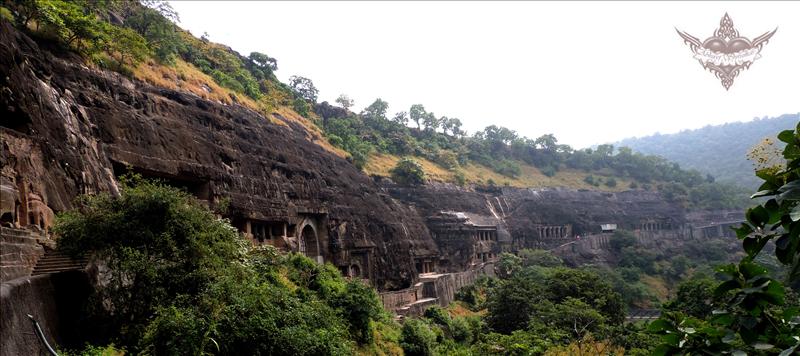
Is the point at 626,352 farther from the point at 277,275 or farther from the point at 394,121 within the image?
the point at 394,121

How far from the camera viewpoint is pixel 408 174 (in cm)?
5022

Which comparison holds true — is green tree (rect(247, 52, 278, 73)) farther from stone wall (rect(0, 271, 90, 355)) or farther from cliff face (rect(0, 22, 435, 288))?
stone wall (rect(0, 271, 90, 355))

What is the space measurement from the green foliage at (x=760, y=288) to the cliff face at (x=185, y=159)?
Result: 40.9 ft

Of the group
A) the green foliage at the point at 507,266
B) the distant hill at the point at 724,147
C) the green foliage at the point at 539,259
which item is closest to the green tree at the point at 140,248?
the green foliage at the point at 507,266

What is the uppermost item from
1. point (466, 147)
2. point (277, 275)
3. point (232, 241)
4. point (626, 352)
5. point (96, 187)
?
point (466, 147)

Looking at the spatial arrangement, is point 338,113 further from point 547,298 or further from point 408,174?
point 547,298

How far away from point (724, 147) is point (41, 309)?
5825 inches

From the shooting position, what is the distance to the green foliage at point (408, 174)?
4988 centimetres

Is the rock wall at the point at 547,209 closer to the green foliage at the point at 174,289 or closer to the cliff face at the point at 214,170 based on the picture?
the cliff face at the point at 214,170

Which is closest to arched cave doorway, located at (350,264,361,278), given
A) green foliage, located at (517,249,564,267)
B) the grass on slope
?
the grass on slope

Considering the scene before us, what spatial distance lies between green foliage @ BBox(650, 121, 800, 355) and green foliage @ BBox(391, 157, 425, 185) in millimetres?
46458

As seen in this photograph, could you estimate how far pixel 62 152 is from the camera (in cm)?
1404

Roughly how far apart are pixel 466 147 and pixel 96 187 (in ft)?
233

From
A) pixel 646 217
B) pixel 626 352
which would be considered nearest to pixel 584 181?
pixel 646 217
